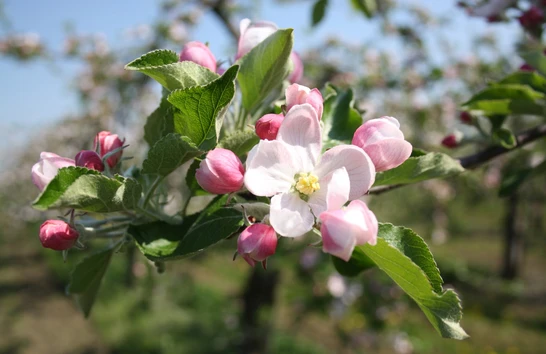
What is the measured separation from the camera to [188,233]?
706mm

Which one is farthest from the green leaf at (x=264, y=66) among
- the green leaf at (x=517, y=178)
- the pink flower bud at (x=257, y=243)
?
→ the green leaf at (x=517, y=178)

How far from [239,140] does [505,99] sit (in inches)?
29.1

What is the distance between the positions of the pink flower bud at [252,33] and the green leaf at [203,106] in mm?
242

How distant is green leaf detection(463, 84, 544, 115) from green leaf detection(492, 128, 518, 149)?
0.22 ft

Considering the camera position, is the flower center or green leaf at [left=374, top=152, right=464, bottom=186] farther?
green leaf at [left=374, top=152, right=464, bottom=186]

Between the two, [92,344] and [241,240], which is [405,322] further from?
[241,240]

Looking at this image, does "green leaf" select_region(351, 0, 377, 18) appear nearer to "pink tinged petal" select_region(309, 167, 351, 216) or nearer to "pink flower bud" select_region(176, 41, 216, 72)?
"pink flower bud" select_region(176, 41, 216, 72)

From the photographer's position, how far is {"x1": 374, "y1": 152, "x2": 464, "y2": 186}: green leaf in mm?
794

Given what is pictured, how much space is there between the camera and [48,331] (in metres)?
7.74

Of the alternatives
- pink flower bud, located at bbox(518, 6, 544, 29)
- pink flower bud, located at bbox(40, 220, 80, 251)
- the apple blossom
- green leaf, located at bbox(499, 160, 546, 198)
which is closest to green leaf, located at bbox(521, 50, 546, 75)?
green leaf, located at bbox(499, 160, 546, 198)

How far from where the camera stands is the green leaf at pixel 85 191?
543mm

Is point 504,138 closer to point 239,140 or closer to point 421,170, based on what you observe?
point 421,170

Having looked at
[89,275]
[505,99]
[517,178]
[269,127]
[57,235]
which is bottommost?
[517,178]

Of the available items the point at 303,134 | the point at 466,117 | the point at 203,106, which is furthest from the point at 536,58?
the point at 203,106
